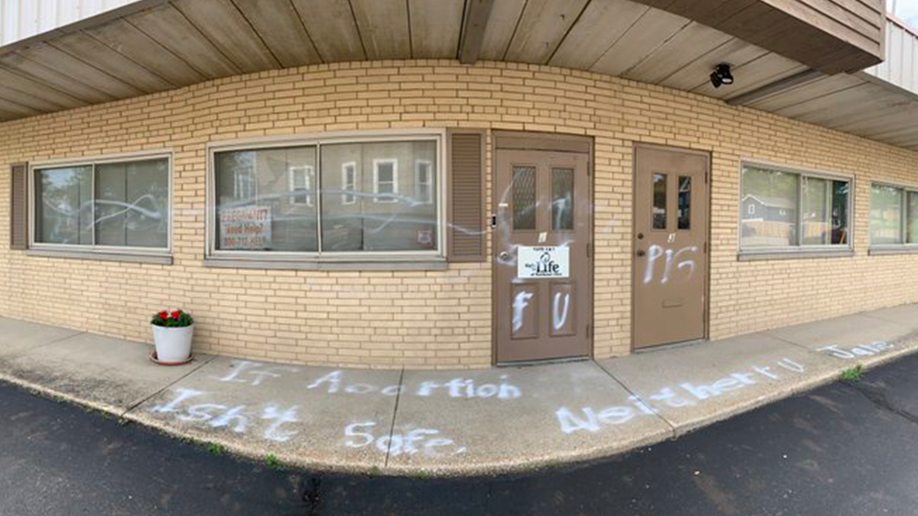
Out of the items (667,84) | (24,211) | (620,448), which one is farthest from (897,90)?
(24,211)

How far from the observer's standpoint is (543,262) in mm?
4703

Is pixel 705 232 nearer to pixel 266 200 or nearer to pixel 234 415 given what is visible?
pixel 266 200

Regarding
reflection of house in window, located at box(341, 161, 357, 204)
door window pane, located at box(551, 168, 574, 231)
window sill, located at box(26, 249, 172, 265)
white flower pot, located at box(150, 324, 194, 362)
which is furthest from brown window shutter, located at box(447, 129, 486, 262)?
window sill, located at box(26, 249, 172, 265)

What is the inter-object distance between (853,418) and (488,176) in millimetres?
3908

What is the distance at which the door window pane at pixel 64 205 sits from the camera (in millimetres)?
6082

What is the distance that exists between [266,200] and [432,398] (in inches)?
117

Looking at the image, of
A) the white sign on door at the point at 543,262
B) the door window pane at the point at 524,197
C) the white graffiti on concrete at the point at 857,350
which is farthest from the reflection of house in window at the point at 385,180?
the white graffiti on concrete at the point at 857,350

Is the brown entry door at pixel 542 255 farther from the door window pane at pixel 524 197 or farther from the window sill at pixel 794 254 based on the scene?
the window sill at pixel 794 254

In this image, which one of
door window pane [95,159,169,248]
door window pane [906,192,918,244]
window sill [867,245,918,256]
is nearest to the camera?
door window pane [95,159,169,248]

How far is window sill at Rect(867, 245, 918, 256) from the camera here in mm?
7620

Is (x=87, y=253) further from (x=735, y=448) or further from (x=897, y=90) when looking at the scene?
(x=897, y=90)

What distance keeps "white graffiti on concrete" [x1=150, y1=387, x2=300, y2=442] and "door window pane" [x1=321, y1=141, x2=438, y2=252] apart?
1.82 meters

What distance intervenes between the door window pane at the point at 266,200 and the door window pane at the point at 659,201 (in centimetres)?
402

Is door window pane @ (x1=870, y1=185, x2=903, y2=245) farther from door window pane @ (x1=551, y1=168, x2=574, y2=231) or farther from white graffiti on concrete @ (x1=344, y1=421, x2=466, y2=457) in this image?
white graffiti on concrete @ (x1=344, y1=421, x2=466, y2=457)
